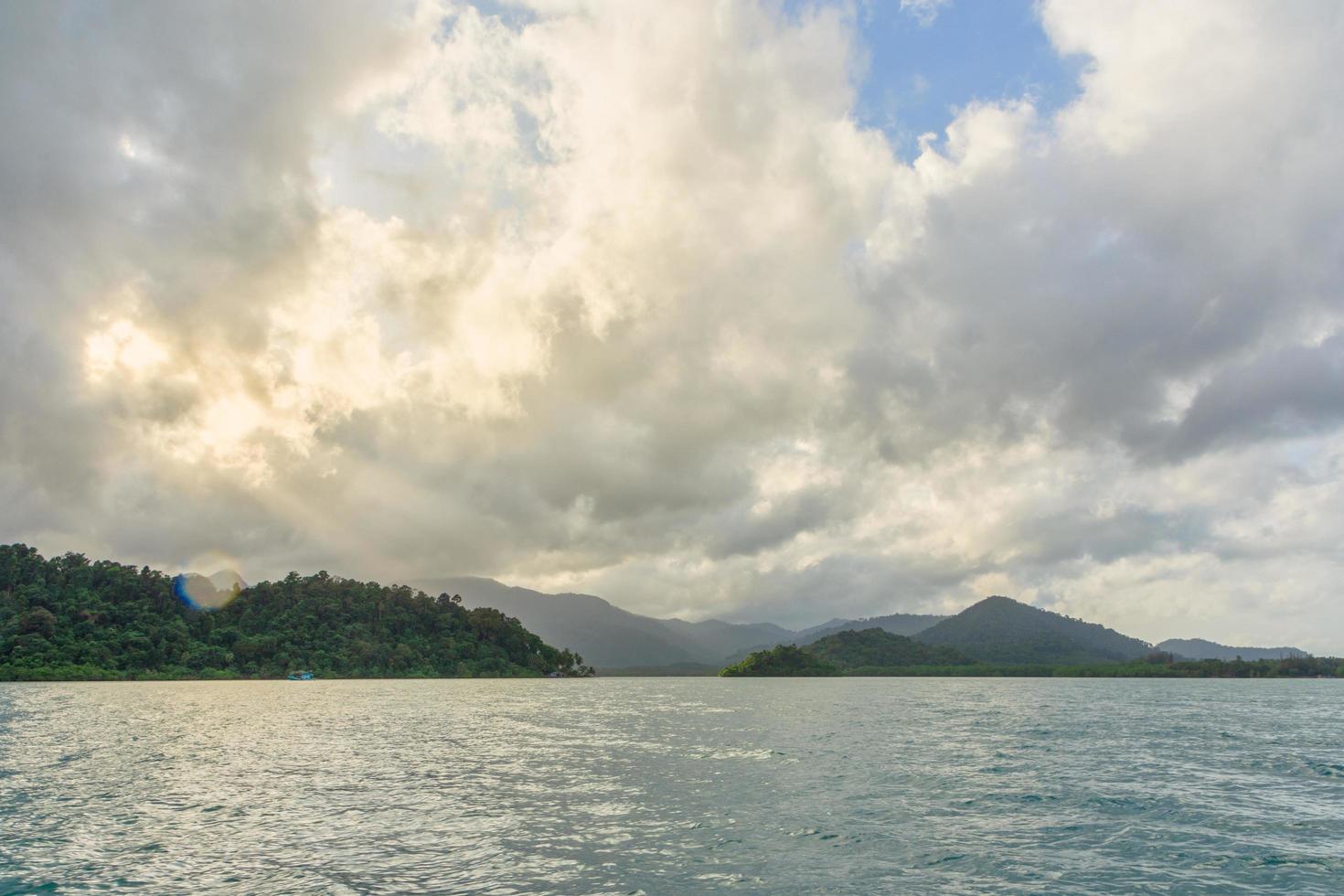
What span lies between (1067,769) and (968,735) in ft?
102

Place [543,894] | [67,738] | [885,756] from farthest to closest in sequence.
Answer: [67,738] → [885,756] → [543,894]

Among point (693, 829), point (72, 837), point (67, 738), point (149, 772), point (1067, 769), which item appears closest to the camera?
point (72, 837)

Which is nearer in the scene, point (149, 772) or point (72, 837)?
point (72, 837)

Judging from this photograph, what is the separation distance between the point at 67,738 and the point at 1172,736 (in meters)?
121

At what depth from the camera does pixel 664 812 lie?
147 feet

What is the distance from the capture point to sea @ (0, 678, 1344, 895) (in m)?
31.6

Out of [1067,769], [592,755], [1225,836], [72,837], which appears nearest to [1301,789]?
[1067,769]

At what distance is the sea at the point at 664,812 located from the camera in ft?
104

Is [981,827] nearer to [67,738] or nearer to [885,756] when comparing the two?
[885,756]

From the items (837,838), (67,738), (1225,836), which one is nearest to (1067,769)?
(1225,836)

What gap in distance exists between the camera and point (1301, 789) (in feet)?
178

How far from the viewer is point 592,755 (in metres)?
71.8

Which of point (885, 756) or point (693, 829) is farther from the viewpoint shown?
point (885, 756)

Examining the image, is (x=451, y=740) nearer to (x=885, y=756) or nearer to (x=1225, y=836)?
(x=885, y=756)
